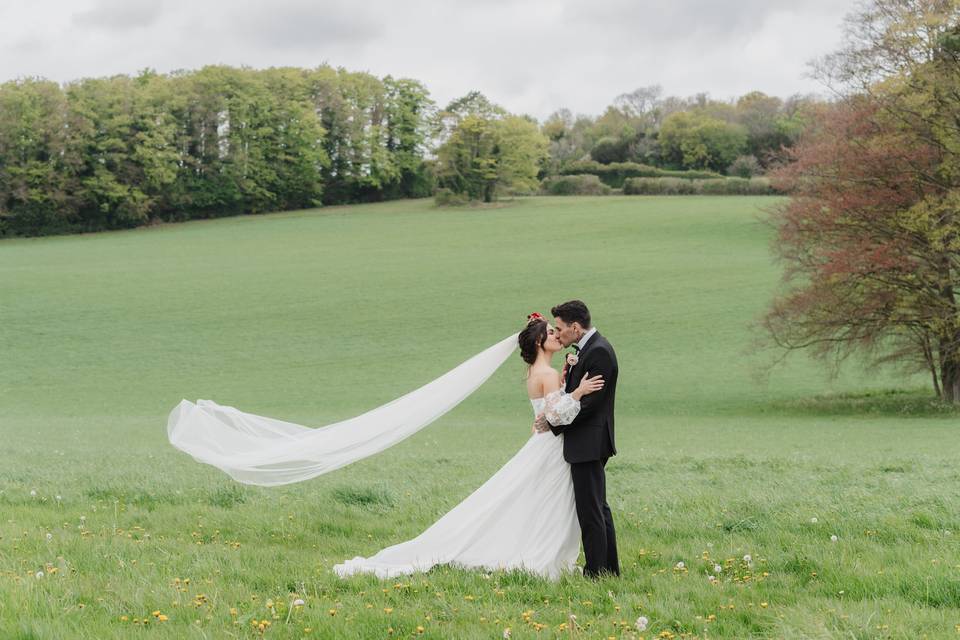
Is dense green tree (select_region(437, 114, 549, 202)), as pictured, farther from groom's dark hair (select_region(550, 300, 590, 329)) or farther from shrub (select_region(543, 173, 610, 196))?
groom's dark hair (select_region(550, 300, 590, 329))

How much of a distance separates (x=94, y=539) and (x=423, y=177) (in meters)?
104

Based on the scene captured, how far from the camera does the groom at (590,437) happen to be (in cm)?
745

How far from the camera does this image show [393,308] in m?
51.6

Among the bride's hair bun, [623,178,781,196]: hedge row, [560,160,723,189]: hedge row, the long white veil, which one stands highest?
[560,160,723,189]: hedge row

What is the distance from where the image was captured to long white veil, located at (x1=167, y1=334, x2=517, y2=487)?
28.5 ft

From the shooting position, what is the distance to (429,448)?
70.6 ft

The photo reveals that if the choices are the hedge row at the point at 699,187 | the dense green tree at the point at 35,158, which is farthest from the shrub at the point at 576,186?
the dense green tree at the point at 35,158

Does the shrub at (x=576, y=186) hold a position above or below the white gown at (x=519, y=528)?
above

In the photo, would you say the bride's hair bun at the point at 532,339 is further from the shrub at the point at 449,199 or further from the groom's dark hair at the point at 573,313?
the shrub at the point at 449,199

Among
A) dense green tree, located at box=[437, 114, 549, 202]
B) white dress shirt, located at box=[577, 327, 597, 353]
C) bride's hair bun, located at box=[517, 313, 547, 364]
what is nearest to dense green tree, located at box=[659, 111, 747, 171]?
dense green tree, located at box=[437, 114, 549, 202]

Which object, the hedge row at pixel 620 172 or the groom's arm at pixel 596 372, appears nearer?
the groom's arm at pixel 596 372

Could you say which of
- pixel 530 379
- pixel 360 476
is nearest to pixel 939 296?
pixel 360 476

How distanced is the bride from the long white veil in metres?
0.86

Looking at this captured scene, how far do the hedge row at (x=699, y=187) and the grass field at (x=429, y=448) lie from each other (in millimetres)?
24594
